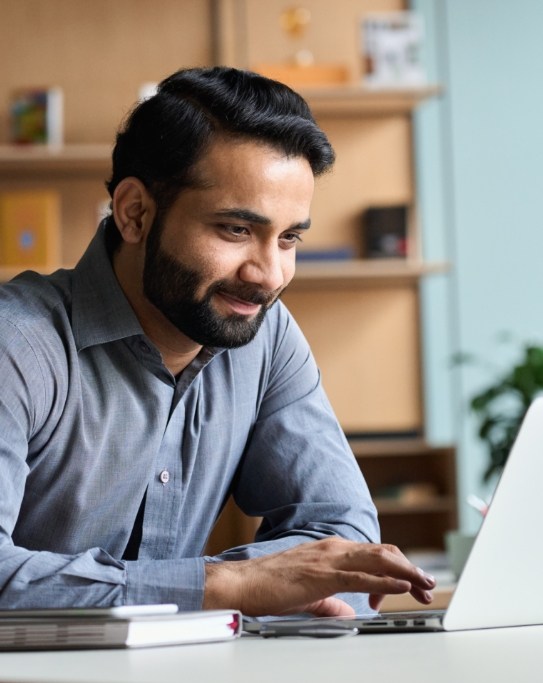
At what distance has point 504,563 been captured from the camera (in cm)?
104

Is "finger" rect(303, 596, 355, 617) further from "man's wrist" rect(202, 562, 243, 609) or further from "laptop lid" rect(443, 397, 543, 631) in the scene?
"laptop lid" rect(443, 397, 543, 631)

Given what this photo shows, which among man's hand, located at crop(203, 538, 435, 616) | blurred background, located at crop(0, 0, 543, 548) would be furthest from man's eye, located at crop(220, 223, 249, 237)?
blurred background, located at crop(0, 0, 543, 548)

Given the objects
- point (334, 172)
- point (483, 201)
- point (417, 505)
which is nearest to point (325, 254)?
point (334, 172)

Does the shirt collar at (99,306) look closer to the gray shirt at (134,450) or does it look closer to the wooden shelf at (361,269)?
the gray shirt at (134,450)

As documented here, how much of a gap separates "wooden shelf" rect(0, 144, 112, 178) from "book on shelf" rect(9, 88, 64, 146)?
43 mm

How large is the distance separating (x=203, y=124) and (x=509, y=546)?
2.43 feet

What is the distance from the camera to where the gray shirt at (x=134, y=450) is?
1.19 metres

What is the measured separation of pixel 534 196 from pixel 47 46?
A: 6.18 ft

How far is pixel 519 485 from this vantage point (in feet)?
3.36

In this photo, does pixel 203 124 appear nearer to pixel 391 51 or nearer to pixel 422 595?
pixel 422 595

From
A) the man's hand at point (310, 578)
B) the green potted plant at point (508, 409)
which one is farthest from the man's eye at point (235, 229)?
the green potted plant at point (508, 409)

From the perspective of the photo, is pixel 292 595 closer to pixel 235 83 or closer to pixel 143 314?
pixel 143 314

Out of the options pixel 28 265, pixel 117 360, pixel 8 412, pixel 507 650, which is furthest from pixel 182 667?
pixel 28 265

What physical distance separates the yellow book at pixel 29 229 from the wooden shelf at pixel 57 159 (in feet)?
0.40
